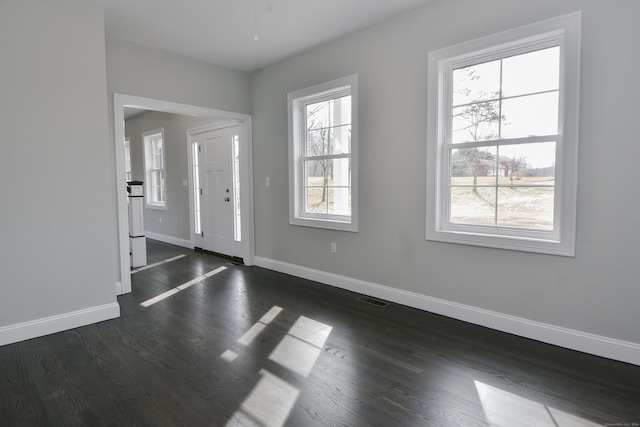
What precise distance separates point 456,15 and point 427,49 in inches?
13.0

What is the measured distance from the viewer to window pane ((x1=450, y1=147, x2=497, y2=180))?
2.90 meters

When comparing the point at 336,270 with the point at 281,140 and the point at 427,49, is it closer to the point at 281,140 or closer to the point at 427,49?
the point at 281,140

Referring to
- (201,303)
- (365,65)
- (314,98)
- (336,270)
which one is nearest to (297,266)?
(336,270)

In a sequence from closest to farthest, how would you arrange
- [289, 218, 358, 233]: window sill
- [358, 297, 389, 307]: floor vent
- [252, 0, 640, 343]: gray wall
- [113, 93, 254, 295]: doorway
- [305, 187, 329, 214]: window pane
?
[252, 0, 640, 343]: gray wall → [358, 297, 389, 307]: floor vent → [113, 93, 254, 295]: doorway → [289, 218, 358, 233]: window sill → [305, 187, 329, 214]: window pane

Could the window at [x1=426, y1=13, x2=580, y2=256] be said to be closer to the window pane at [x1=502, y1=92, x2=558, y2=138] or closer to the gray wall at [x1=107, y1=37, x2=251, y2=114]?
the window pane at [x1=502, y1=92, x2=558, y2=138]

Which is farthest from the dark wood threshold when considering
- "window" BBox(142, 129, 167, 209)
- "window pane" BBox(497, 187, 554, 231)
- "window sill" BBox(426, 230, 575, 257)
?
"window pane" BBox(497, 187, 554, 231)

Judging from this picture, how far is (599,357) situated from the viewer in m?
2.38

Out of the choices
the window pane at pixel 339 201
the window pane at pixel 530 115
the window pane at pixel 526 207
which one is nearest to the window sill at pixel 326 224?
the window pane at pixel 339 201

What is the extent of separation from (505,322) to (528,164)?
4.10 ft

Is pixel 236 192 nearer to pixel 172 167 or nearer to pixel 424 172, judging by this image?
pixel 172 167

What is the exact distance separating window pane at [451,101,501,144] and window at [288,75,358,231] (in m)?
1.06

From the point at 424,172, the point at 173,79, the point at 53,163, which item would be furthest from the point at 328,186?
the point at 53,163

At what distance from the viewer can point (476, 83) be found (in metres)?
2.96

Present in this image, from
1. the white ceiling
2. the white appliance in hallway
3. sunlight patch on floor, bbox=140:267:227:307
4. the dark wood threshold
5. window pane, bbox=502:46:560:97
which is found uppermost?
the white ceiling
